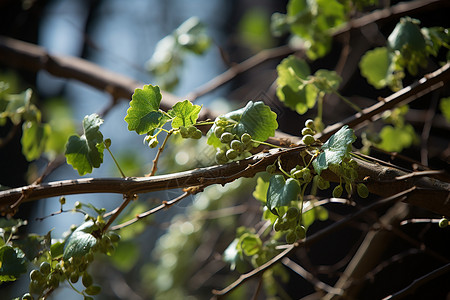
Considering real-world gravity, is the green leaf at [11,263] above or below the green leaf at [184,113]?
below

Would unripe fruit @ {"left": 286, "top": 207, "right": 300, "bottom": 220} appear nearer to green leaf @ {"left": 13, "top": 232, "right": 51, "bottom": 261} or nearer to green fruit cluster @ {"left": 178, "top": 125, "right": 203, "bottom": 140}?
green fruit cluster @ {"left": 178, "top": 125, "right": 203, "bottom": 140}

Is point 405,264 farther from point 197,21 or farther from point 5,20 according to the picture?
point 5,20

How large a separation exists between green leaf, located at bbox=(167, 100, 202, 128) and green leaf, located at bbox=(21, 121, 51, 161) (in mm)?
519

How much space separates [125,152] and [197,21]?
0.78 metres


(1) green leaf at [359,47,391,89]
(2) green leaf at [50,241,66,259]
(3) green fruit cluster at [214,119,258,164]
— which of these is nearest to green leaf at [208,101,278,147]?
(3) green fruit cluster at [214,119,258,164]

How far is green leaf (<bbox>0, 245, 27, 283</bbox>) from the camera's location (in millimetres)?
595

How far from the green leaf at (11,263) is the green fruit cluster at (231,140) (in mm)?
320

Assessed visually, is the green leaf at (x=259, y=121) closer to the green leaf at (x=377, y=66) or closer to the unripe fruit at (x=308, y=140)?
the unripe fruit at (x=308, y=140)

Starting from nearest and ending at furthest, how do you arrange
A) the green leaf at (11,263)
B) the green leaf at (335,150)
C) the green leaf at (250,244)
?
the green leaf at (335,150), the green leaf at (11,263), the green leaf at (250,244)

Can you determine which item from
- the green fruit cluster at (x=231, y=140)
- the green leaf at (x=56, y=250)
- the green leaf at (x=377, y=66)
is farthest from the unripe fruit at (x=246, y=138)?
the green leaf at (x=377, y=66)

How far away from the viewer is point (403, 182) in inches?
22.8

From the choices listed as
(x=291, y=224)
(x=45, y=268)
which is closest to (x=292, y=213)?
(x=291, y=224)

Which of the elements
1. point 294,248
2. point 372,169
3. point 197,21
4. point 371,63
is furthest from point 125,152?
point 372,169

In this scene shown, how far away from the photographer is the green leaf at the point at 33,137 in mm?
947
